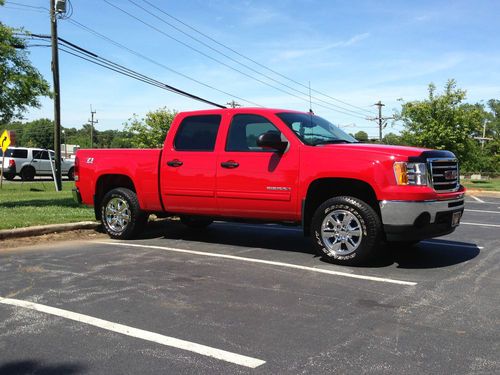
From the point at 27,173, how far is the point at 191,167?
970 inches

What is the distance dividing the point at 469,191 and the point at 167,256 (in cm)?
2052

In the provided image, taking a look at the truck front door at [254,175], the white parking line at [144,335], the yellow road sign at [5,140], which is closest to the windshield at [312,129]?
the truck front door at [254,175]

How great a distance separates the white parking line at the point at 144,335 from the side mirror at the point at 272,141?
304 cm

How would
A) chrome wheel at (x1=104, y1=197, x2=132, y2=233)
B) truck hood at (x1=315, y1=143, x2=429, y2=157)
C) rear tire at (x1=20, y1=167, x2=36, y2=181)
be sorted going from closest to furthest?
truck hood at (x1=315, y1=143, x2=429, y2=157)
chrome wheel at (x1=104, y1=197, x2=132, y2=233)
rear tire at (x1=20, y1=167, x2=36, y2=181)

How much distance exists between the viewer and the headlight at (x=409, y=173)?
224 inches

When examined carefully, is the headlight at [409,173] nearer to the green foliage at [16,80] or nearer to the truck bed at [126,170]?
the truck bed at [126,170]

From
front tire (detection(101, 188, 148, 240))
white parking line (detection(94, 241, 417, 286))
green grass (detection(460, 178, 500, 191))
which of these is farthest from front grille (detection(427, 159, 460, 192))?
green grass (detection(460, 178, 500, 191))

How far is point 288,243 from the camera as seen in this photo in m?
7.83

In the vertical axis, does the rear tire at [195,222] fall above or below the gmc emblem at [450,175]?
below

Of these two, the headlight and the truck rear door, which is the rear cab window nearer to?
the truck rear door

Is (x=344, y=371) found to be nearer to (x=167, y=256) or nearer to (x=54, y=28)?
(x=167, y=256)

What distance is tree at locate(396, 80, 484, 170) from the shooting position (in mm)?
28594

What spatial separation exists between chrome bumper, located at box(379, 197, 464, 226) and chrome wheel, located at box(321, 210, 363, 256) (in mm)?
368

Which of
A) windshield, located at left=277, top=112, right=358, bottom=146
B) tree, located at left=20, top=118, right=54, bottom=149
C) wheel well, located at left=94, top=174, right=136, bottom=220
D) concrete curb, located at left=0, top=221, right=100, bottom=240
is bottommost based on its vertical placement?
concrete curb, located at left=0, top=221, right=100, bottom=240
